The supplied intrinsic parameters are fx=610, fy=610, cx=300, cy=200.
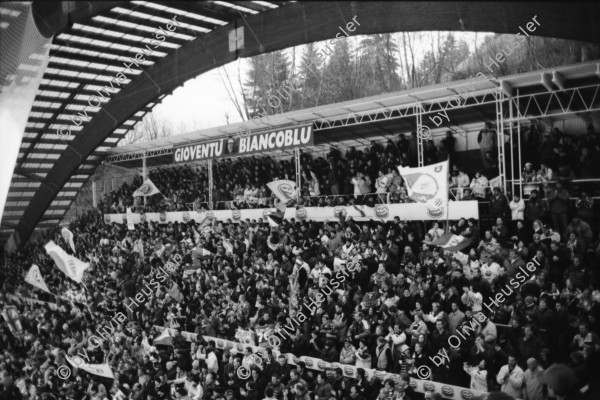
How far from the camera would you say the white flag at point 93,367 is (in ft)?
48.1

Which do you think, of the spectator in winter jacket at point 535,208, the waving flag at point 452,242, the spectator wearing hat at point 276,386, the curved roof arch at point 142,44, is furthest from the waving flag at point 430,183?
the spectator wearing hat at point 276,386

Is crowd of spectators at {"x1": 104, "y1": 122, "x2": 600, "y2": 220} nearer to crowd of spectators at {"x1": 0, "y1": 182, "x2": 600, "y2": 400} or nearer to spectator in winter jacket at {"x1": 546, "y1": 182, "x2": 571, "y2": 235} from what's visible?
spectator in winter jacket at {"x1": 546, "y1": 182, "x2": 571, "y2": 235}

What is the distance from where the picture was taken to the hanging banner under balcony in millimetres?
19672

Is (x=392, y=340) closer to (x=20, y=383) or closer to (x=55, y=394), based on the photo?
(x=55, y=394)

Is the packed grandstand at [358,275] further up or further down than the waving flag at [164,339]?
further up

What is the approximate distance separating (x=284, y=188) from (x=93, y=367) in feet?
25.1

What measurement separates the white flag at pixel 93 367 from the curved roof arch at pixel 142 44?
10.6 metres

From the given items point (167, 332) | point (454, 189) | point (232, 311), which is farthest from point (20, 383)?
point (454, 189)

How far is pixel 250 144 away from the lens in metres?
21.3

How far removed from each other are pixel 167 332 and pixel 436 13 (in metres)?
10.3

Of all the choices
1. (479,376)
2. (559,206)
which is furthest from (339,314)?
(559,206)

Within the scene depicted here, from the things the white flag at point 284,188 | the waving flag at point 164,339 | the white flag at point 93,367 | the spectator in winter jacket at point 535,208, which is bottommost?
the white flag at point 93,367

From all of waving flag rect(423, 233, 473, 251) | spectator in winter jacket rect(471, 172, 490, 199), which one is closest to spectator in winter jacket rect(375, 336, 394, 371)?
waving flag rect(423, 233, 473, 251)

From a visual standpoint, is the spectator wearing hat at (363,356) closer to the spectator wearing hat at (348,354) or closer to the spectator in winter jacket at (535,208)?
the spectator wearing hat at (348,354)
